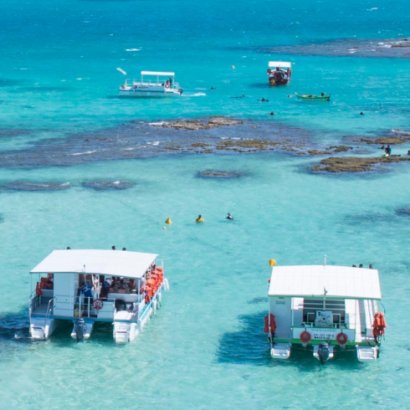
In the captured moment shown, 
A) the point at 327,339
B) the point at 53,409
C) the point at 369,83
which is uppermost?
the point at 369,83

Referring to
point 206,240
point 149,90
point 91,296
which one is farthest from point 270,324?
point 149,90

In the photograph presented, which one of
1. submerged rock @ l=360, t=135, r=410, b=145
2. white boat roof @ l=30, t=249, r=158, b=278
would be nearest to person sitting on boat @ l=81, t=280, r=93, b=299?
white boat roof @ l=30, t=249, r=158, b=278

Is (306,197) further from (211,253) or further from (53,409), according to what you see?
(53,409)

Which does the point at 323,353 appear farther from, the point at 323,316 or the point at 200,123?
the point at 200,123

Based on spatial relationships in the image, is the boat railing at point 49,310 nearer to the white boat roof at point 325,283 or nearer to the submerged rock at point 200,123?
the white boat roof at point 325,283

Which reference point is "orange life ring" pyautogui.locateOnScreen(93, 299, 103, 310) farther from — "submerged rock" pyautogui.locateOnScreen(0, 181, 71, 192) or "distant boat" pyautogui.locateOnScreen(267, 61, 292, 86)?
"distant boat" pyautogui.locateOnScreen(267, 61, 292, 86)

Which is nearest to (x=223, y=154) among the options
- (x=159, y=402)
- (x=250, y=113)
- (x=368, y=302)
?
(x=250, y=113)
